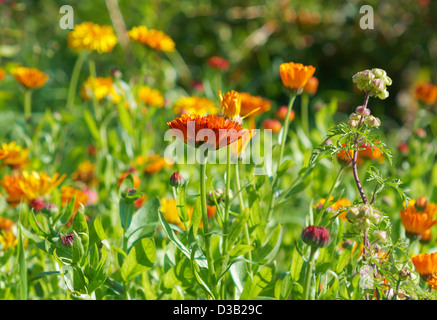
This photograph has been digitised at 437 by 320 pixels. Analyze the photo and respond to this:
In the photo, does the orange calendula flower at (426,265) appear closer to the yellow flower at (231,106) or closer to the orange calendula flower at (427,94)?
the yellow flower at (231,106)

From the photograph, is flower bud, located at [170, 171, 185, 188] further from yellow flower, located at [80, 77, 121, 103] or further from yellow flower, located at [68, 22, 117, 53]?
yellow flower, located at [68, 22, 117, 53]

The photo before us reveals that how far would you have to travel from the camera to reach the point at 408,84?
297cm

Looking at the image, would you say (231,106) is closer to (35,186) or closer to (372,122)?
(372,122)

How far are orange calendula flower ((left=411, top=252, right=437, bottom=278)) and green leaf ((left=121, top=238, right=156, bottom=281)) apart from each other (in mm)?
409

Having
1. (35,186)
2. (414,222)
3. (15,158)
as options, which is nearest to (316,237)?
(414,222)

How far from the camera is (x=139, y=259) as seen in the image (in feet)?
2.58

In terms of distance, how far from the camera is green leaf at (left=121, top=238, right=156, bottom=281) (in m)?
0.77

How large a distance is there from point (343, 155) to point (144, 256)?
14.6 inches

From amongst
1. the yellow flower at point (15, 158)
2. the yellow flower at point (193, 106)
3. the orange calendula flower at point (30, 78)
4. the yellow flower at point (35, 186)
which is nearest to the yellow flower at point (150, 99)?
the yellow flower at point (193, 106)

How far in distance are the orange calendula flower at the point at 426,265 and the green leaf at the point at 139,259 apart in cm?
41

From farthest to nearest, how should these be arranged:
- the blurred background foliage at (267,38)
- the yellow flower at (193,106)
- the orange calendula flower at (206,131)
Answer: the blurred background foliage at (267,38)
the yellow flower at (193,106)
the orange calendula flower at (206,131)

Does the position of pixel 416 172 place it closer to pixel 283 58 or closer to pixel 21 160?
pixel 21 160

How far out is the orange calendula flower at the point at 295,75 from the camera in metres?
0.86

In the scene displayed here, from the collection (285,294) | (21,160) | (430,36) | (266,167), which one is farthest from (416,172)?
(430,36)
